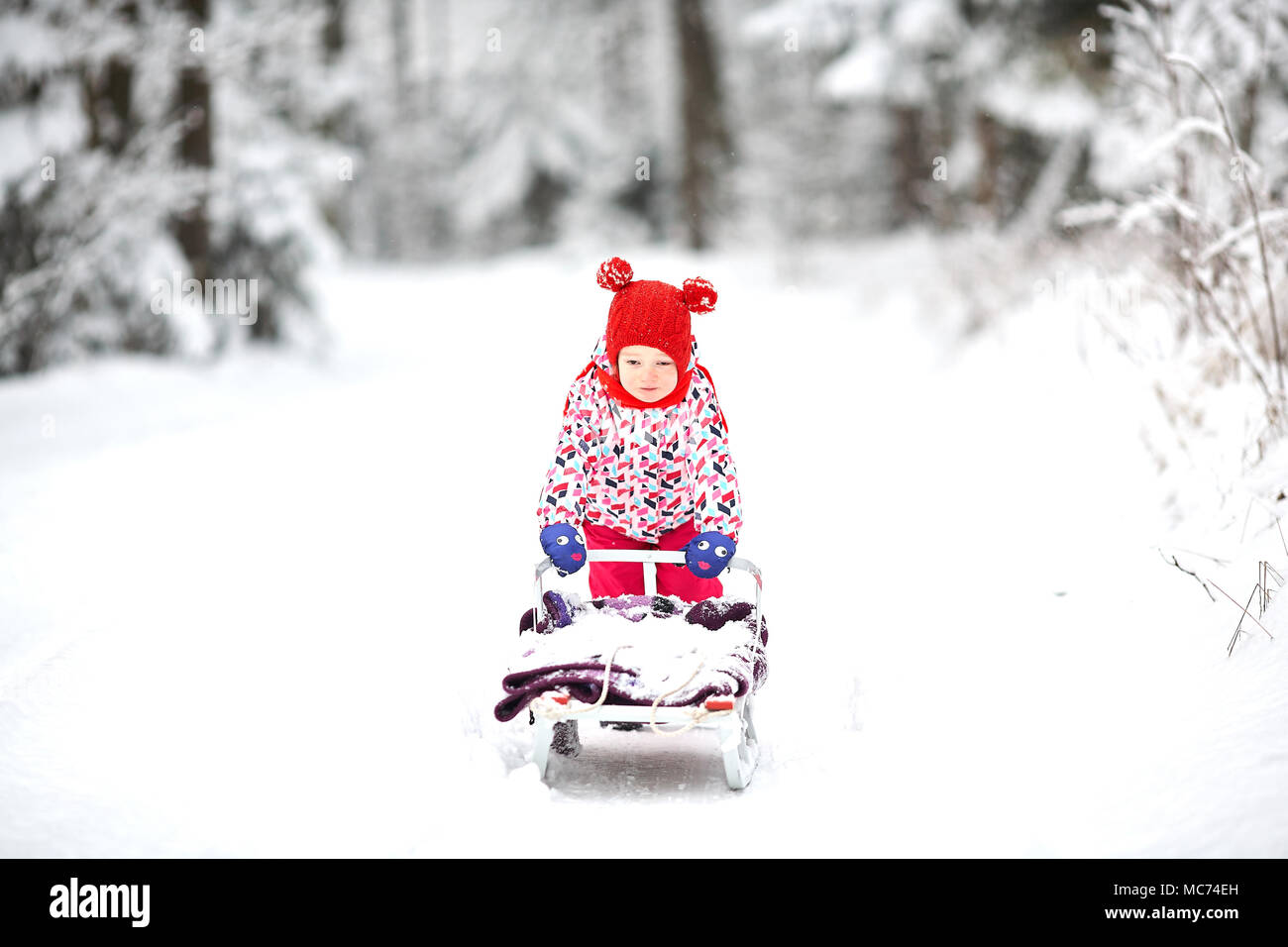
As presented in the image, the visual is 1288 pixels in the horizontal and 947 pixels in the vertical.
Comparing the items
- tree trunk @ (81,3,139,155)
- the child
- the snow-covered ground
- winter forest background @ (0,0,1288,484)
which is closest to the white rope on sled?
the snow-covered ground

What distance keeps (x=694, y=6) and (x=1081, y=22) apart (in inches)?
488

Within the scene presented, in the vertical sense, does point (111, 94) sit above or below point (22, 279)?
above

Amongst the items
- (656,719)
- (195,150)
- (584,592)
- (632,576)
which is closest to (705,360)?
(195,150)

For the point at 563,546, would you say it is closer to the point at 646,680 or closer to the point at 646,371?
the point at 646,680

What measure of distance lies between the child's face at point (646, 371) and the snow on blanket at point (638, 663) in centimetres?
81

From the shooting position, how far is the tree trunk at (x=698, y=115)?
2280 centimetres

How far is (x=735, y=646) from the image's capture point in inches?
134

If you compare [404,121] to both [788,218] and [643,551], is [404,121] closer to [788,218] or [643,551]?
[788,218]

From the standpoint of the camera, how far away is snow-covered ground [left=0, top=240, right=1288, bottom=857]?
2.99 metres

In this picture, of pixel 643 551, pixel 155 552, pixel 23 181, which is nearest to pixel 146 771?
pixel 643 551

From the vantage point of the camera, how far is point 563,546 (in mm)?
3549

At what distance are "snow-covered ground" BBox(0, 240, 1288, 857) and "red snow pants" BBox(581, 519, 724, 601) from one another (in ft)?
1.70

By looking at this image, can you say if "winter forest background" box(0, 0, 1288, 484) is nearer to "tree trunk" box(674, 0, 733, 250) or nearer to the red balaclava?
"tree trunk" box(674, 0, 733, 250)

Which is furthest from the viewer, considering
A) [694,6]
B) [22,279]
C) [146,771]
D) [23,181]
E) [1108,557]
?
[694,6]
